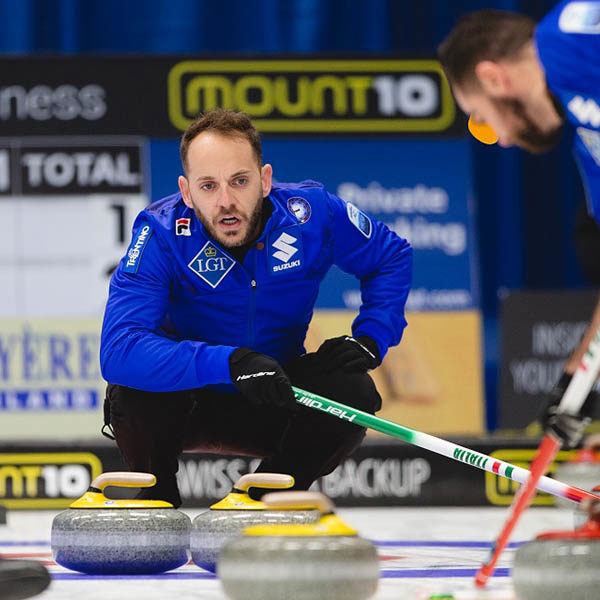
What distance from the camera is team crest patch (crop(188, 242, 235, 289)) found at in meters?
2.71

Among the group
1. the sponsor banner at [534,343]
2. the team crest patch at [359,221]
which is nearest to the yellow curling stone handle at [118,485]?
the team crest patch at [359,221]

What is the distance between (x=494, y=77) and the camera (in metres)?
2.03

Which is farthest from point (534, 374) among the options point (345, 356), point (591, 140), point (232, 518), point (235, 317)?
point (591, 140)

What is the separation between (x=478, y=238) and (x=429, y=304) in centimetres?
142

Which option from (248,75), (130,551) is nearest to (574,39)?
(130,551)

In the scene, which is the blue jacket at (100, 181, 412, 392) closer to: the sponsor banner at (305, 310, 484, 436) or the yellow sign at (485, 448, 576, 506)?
the yellow sign at (485, 448, 576, 506)

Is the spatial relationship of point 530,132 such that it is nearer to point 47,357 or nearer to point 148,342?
point 148,342

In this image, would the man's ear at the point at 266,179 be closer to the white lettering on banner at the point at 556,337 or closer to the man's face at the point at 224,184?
the man's face at the point at 224,184

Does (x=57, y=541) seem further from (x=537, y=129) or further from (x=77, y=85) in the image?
(x=77, y=85)

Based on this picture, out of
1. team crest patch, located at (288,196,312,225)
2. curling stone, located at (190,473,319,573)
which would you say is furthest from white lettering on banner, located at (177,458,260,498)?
curling stone, located at (190,473,319,573)

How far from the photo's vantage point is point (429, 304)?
4.95 m

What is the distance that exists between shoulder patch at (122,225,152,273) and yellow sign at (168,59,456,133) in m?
2.17

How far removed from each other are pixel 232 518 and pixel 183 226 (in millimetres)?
623

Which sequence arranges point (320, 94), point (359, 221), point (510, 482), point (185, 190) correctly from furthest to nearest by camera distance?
point (320, 94) → point (510, 482) → point (359, 221) → point (185, 190)
